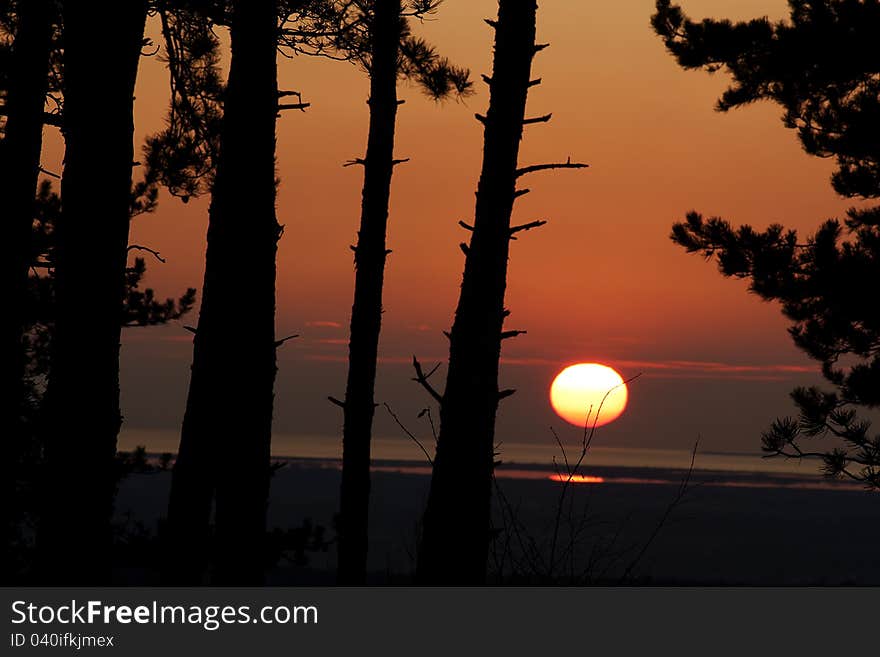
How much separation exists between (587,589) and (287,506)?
3112 cm

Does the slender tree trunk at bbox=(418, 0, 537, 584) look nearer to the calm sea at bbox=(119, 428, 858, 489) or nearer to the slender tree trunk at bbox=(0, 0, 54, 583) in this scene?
the slender tree trunk at bbox=(0, 0, 54, 583)

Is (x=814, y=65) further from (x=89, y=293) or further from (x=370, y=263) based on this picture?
(x=89, y=293)

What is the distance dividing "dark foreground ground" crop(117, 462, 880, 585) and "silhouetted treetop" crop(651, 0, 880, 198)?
5.94m

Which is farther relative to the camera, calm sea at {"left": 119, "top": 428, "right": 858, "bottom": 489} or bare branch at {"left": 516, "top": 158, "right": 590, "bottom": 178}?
calm sea at {"left": 119, "top": 428, "right": 858, "bottom": 489}

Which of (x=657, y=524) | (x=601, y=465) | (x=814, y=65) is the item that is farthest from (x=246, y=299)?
(x=601, y=465)

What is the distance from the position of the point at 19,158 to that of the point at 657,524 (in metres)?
12.9

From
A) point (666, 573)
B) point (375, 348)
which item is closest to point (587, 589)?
point (375, 348)

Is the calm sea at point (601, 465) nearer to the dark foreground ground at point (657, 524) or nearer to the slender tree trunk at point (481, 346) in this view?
the dark foreground ground at point (657, 524)

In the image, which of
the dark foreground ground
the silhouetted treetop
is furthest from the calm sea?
the silhouetted treetop

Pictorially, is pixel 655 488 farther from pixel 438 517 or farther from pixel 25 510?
pixel 438 517

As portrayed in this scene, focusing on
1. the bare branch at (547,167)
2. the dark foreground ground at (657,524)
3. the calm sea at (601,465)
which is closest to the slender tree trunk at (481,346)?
the bare branch at (547,167)

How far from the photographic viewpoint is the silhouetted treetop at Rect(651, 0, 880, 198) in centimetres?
1309

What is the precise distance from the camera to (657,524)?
61.1 ft

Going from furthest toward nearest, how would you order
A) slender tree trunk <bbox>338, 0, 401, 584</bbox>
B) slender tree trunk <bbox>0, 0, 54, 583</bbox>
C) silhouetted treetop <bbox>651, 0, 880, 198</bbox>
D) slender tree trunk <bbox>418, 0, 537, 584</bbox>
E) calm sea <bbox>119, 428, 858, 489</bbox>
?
calm sea <bbox>119, 428, 858, 489</bbox> → silhouetted treetop <bbox>651, 0, 880, 198</bbox> → slender tree trunk <bbox>338, 0, 401, 584</bbox> → slender tree trunk <bbox>0, 0, 54, 583</bbox> → slender tree trunk <bbox>418, 0, 537, 584</bbox>
